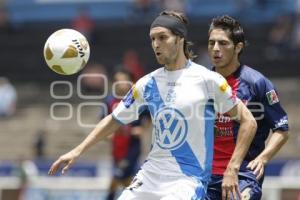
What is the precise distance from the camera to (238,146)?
6953 millimetres

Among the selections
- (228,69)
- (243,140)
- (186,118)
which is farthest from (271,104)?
(186,118)

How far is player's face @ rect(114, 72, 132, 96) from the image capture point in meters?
12.0

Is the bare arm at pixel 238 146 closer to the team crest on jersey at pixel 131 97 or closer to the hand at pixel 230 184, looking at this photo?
the hand at pixel 230 184

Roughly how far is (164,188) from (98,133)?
73cm

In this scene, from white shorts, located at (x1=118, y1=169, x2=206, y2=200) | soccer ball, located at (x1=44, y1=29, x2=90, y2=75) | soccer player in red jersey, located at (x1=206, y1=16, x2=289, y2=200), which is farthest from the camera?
soccer ball, located at (x1=44, y1=29, x2=90, y2=75)

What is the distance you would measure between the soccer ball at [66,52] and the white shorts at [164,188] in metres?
1.47

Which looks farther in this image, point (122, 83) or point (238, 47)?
point (122, 83)

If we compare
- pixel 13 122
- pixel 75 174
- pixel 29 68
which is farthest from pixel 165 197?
pixel 29 68

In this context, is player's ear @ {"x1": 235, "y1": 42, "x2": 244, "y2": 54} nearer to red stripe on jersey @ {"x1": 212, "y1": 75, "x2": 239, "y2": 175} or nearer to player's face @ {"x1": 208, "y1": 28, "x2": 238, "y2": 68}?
player's face @ {"x1": 208, "y1": 28, "x2": 238, "y2": 68}

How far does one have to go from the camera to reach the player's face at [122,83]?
472 inches

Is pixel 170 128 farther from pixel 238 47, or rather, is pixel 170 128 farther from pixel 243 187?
pixel 238 47

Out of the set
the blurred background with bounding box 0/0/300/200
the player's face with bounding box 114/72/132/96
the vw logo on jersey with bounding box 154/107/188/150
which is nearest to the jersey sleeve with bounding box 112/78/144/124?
the vw logo on jersey with bounding box 154/107/188/150

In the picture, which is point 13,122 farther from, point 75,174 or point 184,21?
point 184,21

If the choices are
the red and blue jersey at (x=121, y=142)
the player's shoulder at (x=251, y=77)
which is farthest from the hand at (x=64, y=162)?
the red and blue jersey at (x=121, y=142)
